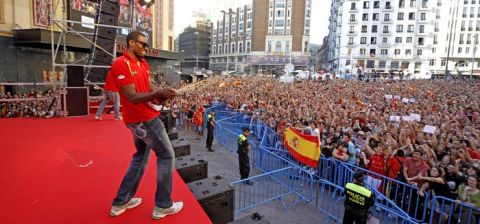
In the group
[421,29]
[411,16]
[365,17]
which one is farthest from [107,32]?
[421,29]

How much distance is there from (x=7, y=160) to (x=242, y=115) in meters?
12.6

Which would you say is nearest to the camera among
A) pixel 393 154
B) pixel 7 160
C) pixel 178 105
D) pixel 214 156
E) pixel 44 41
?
pixel 7 160

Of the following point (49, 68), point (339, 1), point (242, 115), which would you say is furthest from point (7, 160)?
point (339, 1)

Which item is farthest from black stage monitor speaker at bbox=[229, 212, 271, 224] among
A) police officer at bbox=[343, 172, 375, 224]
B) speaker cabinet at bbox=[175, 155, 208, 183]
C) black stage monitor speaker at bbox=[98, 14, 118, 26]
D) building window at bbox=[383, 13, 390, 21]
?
building window at bbox=[383, 13, 390, 21]

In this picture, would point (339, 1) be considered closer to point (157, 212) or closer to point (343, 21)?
point (343, 21)

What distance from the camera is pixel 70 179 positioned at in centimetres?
357

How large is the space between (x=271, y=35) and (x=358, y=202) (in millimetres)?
84285

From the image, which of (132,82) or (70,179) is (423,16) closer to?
(132,82)

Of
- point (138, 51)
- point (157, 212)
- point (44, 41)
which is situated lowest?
point (157, 212)

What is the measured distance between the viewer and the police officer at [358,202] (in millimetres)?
5238

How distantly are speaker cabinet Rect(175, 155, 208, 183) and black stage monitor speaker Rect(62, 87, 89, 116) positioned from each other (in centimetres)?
452

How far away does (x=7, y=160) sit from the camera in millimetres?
4082

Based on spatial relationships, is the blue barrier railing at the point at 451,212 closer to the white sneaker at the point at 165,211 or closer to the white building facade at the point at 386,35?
the white sneaker at the point at 165,211

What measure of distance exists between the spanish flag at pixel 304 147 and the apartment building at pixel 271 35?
70.0 meters
